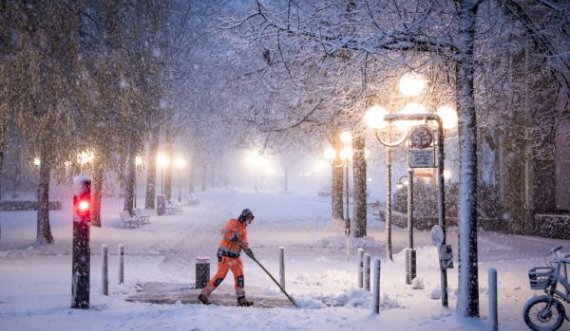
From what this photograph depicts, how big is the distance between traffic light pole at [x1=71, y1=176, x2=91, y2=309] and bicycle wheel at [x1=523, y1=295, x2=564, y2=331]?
6.71m

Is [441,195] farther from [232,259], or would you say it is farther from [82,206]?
[82,206]

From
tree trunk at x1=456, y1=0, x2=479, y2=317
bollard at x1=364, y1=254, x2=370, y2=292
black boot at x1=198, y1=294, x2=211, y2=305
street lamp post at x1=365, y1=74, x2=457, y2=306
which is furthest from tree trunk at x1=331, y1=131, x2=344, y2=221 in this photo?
tree trunk at x1=456, y1=0, x2=479, y2=317

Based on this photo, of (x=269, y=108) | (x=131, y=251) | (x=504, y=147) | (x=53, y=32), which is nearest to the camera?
(x=53, y=32)

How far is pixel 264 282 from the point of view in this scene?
1166 centimetres

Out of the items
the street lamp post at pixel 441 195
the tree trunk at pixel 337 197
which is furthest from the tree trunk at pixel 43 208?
the tree trunk at pixel 337 197

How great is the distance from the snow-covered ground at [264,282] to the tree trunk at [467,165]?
0.51 m

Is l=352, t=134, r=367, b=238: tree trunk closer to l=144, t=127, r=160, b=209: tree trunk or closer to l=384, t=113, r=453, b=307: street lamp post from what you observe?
l=384, t=113, r=453, b=307: street lamp post

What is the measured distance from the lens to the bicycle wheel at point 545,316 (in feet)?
23.7

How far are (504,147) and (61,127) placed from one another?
714 inches

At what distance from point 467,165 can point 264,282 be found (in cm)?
584

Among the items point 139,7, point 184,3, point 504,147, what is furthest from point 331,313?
point 184,3

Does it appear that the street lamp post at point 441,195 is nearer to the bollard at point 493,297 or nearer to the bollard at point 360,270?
the bollard at point 493,297

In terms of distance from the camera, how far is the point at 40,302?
27.3ft

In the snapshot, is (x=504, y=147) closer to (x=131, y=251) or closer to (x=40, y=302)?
(x=131, y=251)
